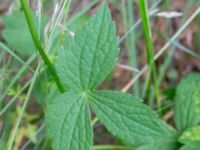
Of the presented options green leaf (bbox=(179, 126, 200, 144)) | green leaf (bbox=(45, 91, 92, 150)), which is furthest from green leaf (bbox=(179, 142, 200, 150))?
green leaf (bbox=(45, 91, 92, 150))

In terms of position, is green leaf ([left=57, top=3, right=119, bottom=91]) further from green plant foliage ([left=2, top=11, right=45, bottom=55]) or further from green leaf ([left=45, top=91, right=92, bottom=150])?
green plant foliage ([left=2, top=11, right=45, bottom=55])

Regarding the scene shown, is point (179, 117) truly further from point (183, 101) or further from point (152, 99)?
point (152, 99)

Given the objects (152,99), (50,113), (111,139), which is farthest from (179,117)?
(50,113)

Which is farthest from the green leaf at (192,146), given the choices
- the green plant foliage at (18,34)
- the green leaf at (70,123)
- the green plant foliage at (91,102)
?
the green plant foliage at (18,34)

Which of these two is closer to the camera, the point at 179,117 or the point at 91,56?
the point at 91,56

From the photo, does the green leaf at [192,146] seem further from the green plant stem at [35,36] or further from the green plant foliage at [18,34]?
the green plant foliage at [18,34]

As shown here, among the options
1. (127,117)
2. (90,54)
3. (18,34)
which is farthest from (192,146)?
(18,34)

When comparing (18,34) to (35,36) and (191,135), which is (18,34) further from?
(191,135)
